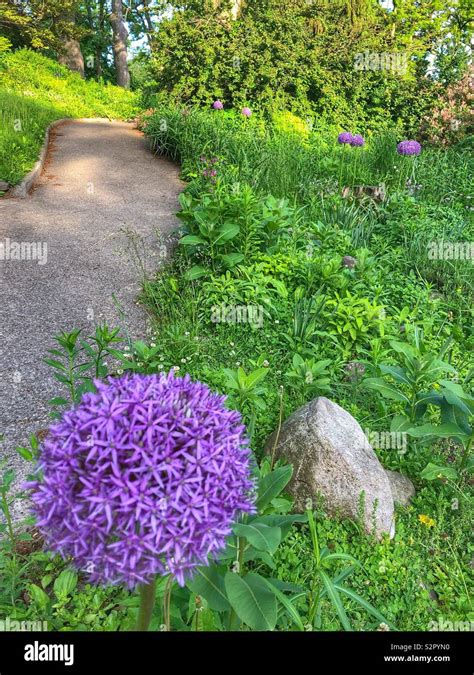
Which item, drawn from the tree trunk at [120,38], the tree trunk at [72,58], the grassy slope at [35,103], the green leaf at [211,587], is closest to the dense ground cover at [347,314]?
the green leaf at [211,587]

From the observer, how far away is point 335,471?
2.60m

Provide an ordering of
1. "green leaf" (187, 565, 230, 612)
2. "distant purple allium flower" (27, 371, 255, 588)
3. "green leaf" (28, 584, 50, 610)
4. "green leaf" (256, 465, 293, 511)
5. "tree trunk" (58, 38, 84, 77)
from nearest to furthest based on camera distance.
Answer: "distant purple allium flower" (27, 371, 255, 588) → "green leaf" (187, 565, 230, 612) → "green leaf" (256, 465, 293, 511) → "green leaf" (28, 584, 50, 610) → "tree trunk" (58, 38, 84, 77)

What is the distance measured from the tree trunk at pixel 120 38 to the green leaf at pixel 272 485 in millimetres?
24475

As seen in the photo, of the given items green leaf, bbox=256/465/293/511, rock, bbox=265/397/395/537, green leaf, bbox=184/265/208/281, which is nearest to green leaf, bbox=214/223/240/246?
green leaf, bbox=184/265/208/281

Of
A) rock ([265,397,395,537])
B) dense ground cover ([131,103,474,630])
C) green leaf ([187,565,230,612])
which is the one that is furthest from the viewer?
rock ([265,397,395,537])

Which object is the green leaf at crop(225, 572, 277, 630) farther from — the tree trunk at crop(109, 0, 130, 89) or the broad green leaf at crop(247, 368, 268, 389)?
the tree trunk at crop(109, 0, 130, 89)

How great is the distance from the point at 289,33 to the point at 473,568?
12.4 metres

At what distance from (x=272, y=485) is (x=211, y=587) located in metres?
0.38

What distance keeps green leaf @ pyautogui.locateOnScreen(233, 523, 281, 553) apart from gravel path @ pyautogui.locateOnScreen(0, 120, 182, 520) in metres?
1.56

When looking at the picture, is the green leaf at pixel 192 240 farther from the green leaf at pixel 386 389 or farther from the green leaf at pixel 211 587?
the green leaf at pixel 211 587

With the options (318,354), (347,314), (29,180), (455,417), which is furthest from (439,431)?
(29,180)

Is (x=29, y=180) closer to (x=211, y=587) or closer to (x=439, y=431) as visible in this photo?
(x=439, y=431)

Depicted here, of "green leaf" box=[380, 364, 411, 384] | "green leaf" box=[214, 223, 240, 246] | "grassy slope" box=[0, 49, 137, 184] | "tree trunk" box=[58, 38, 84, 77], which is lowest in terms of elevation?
"green leaf" box=[380, 364, 411, 384]

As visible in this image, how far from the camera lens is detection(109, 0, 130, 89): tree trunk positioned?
21.2 meters
